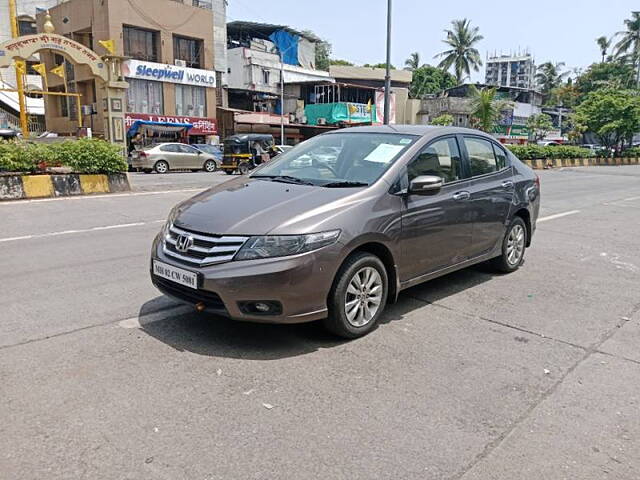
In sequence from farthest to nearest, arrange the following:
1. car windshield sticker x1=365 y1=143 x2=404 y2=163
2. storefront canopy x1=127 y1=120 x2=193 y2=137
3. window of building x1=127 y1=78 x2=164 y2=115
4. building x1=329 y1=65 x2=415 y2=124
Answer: building x1=329 y1=65 x2=415 y2=124 → window of building x1=127 y1=78 x2=164 y2=115 → storefront canopy x1=127 y1=120 x2=193 y2=137 → car windshield sticker x1=365 y1=143 x2=404 y2=163

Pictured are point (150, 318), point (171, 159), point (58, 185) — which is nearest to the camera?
point (150, 318)

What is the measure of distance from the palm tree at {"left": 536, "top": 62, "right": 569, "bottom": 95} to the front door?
94803 mm

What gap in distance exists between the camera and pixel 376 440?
292 centimetres

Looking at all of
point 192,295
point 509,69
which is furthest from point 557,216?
point 509,69

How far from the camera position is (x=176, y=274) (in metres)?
4.00

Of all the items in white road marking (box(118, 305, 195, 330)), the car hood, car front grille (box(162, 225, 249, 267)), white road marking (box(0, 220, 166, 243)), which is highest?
the car hood

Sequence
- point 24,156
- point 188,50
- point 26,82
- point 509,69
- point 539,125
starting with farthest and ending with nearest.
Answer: point 509,69 → point 539,125 → point 26,82 → point 188,50 → point 24,156

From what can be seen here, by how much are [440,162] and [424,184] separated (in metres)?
0.67

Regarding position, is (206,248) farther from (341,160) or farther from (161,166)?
(161,166)

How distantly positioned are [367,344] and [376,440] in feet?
4.29

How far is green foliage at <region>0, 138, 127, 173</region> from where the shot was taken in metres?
11.6

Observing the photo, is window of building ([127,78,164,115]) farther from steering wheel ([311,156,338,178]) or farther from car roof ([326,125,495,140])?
steering wheel ([311,156,338,178])

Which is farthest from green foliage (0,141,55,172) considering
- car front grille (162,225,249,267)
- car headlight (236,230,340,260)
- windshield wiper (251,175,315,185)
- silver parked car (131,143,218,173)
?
silver parked car (131,143,218,173)

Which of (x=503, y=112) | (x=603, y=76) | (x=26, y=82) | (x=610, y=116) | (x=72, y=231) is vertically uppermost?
(x=603, y=76)
